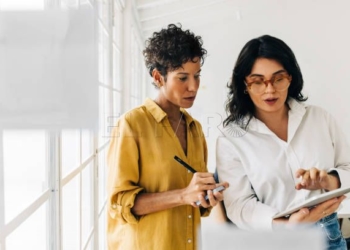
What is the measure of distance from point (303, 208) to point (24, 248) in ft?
1.49

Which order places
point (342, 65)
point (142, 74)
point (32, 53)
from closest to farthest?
point (32, 53) → point (142, 74) → point (342, 65)

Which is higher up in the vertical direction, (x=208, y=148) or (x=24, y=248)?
(x=208, y=148)

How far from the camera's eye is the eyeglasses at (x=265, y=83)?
64cm

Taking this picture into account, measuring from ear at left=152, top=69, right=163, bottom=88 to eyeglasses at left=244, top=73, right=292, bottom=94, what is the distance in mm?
162

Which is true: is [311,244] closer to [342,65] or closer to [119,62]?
[342,65]

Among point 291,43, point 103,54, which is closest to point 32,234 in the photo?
point 103,54

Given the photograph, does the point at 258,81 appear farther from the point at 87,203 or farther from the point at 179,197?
the point at 87,203

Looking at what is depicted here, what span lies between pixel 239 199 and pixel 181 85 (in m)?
0.23

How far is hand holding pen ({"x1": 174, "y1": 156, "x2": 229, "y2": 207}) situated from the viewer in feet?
1.90

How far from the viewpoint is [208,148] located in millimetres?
649

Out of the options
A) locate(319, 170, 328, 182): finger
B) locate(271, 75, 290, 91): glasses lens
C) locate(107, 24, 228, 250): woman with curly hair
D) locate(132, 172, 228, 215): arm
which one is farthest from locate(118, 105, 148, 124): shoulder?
locate(319, 170, 328, 182): finger

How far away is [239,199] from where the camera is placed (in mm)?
650

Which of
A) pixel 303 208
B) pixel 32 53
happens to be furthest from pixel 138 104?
pixel 303 208

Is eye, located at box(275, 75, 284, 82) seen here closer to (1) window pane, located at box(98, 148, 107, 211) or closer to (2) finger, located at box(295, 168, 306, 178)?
(2) finger, located at box(295, 168, 306, 178)
